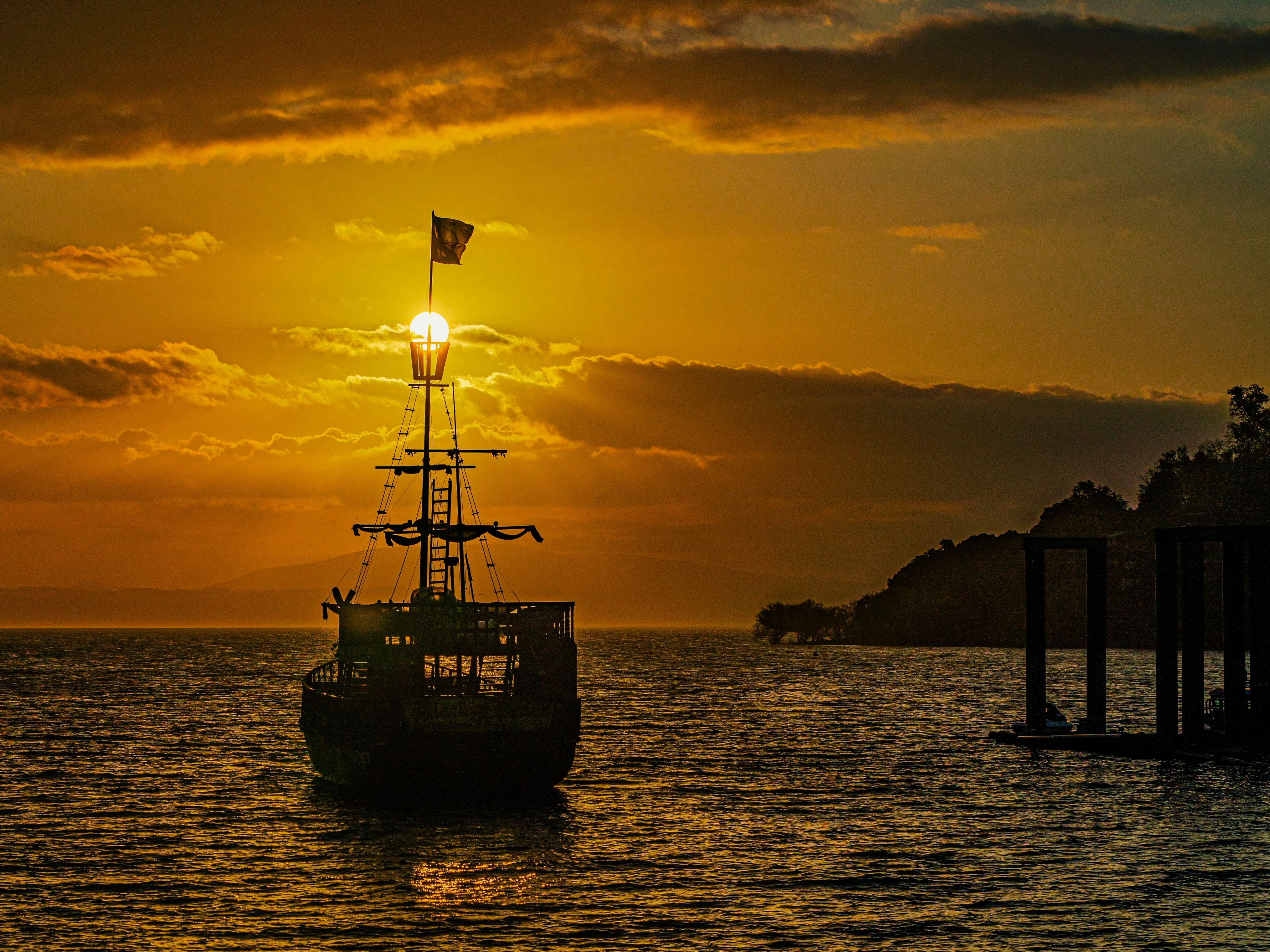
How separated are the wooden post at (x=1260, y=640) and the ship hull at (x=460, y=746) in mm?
25572

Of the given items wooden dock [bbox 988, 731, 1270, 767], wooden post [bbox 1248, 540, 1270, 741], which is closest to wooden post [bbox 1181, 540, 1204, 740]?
wooden dock [bbox 988, 731, 1270, 767]

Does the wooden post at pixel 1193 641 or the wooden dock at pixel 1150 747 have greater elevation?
the wooden post at pixel 1193 641

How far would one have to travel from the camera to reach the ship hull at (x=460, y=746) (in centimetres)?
4406

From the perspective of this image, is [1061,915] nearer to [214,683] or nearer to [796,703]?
[796,703]

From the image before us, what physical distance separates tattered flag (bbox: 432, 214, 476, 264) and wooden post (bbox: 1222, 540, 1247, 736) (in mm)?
29647

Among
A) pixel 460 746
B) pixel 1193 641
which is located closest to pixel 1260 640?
pixel 1193 641

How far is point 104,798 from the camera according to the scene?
53.3 metres

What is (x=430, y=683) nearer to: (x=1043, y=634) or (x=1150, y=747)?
(x=1043, y=634)

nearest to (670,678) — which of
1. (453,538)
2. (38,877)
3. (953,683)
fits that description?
(953,683)

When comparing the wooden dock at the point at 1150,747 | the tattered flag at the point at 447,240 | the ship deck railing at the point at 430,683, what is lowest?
the wooden dock at the point at 1150,747

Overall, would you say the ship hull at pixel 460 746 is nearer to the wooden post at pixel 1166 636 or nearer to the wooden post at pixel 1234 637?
the wooden post at pixel 1166 636

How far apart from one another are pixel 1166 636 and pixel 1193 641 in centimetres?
114

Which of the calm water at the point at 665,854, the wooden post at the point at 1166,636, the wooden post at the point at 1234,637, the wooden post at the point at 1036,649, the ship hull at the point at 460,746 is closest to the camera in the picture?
the calm water at the point at 665,854

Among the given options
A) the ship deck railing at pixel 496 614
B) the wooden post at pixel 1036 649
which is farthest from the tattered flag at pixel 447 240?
the wooden post at pixel 1036 649
